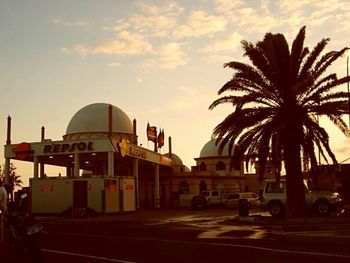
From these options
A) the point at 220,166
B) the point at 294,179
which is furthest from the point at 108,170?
the point at 220,166

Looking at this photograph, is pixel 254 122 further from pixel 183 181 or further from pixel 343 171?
pixel 183 181

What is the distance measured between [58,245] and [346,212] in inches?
757

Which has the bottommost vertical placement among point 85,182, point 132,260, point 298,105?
point 132,260

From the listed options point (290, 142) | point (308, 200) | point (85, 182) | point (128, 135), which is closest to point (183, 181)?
point (128, 135)

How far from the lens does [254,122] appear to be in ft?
83.5

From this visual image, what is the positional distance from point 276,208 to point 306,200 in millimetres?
1894

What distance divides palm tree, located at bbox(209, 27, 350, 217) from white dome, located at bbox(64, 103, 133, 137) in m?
27.1

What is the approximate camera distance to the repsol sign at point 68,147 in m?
41.8

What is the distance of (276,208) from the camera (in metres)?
29.8

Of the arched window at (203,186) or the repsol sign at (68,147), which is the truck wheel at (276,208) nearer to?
the repsol sign at (68,147)

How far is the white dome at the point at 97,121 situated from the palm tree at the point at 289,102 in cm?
2709

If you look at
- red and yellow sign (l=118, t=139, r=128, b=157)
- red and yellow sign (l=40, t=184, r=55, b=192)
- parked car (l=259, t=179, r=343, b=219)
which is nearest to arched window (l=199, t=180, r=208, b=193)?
red and yellow sign (l=118, t=139, r=128, b=157)

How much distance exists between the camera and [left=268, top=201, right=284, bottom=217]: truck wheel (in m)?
29.6

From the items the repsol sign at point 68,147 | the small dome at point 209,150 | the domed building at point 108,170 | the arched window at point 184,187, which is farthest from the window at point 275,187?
the small dome at point 209,150
